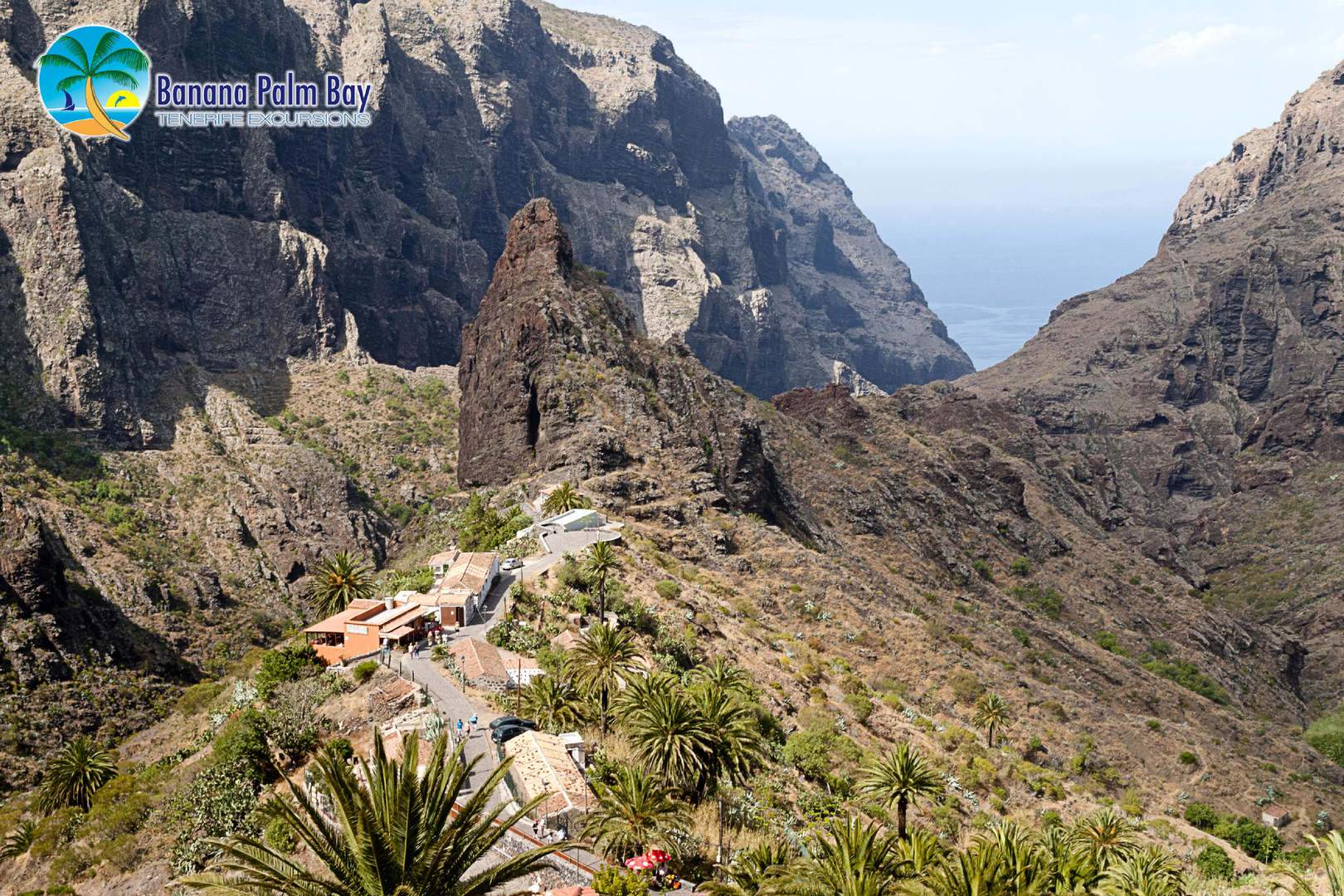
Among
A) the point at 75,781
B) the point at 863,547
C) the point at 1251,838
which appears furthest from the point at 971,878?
the point at 863,547

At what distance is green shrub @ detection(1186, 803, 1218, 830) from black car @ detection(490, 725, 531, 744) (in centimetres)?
5317

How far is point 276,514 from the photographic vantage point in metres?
152

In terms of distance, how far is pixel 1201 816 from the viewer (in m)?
79.2

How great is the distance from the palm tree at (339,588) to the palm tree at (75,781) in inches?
592

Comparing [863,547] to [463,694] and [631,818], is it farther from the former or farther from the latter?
[631,818]

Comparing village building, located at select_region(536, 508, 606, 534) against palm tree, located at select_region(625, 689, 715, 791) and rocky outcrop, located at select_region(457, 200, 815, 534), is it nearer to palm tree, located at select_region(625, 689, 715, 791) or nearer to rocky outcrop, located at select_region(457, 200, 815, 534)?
rocky outcrop, located at select_region(457, 200, 815, 534)

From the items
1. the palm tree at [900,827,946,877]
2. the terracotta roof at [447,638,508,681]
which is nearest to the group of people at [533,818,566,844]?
the palm tree at [900,827,946,877]

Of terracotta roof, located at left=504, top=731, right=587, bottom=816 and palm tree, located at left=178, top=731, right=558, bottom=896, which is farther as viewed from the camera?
terracotta roof, located at left=504, top=731, right=587, bottom=816

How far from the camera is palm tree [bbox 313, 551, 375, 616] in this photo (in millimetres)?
73750

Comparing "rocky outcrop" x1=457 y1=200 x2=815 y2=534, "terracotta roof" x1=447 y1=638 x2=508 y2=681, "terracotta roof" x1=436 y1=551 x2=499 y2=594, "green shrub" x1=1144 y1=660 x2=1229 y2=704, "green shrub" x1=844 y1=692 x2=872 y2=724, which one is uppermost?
"rocky outcrop" x1=457 y1=200 x2=815 y2=534

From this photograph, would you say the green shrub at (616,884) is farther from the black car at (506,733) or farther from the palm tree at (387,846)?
the black car at (506,733)

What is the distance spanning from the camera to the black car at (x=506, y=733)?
153 feet

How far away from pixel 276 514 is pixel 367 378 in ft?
138

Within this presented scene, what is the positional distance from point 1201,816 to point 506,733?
54734 mm
